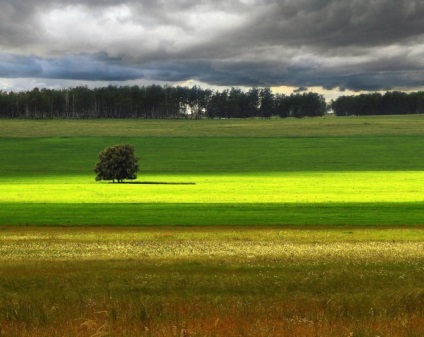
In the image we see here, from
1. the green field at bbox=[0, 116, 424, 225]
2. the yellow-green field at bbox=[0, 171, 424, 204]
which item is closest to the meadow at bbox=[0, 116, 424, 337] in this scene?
the yellow-green field at bbox=[0, 171, 424, 204]

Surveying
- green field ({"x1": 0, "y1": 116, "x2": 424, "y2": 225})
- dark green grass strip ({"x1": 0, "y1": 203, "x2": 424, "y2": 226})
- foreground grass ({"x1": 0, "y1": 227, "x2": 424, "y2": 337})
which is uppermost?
foreground grass ({"x1": 0, "y1": 227, "x2": 424, "y2": 337})

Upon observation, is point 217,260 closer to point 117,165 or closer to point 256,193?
point 256,193

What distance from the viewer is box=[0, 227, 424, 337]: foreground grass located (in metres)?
9.46

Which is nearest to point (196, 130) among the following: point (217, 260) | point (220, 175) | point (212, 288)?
point (220, 175)

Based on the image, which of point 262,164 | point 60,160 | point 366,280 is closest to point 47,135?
point 60,160

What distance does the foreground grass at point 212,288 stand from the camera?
9461 millimetres

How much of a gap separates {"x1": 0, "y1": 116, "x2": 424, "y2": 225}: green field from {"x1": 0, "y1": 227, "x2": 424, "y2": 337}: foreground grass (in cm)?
1256

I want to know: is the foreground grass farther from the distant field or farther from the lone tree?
the distant field

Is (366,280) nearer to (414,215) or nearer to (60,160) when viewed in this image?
(414,215)

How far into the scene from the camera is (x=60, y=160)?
11462 cm

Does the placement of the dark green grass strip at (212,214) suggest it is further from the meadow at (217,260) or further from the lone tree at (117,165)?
the lone tree at (117,165)

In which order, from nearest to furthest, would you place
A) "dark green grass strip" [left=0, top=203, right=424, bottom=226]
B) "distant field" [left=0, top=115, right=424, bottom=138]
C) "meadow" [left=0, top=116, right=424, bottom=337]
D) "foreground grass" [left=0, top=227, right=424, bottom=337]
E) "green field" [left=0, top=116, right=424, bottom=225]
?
"foreground grass" [left=0, top=227, right=424, bottom=337]
"meadow" [left=0, top=116, right=424, bottom=337]
"dark green grass strip" [left=0, top=203, right=424, bottom=226]
"green field" [left=0, top=116, right=424, bottom=225]
"distant field" [left=0, top=115, right=424, bottom=138]

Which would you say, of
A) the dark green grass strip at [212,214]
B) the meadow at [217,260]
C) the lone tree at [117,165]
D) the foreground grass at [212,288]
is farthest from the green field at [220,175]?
the foreground grass at [212,288]

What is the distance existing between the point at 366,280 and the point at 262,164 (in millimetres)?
92342
